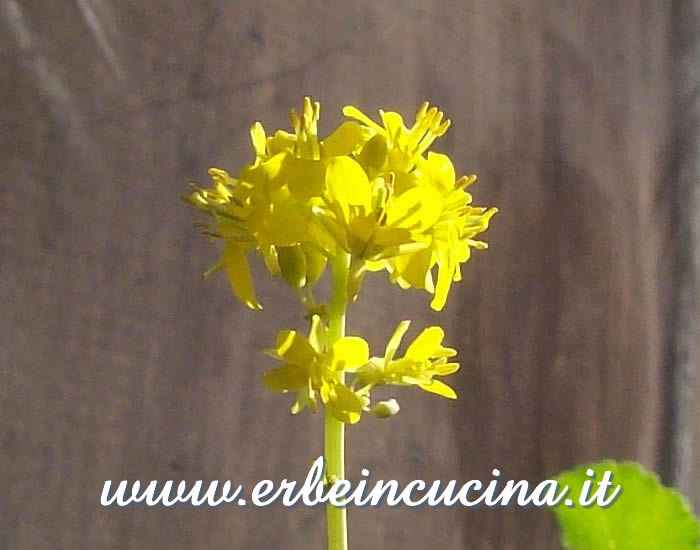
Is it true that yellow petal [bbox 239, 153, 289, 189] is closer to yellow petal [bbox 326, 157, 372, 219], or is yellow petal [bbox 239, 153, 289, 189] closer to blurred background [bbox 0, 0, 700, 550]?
yellow petal [bbox 326, 157, 372, 219]

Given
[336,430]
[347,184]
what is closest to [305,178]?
[347,184]

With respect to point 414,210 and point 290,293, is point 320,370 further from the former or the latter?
point 290,293

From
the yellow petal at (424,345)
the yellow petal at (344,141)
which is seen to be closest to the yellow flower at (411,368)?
the yellow petal at (424,345)

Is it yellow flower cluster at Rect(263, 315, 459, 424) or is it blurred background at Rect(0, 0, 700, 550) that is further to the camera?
blurred background at Rect(0, 0, 700, 550)

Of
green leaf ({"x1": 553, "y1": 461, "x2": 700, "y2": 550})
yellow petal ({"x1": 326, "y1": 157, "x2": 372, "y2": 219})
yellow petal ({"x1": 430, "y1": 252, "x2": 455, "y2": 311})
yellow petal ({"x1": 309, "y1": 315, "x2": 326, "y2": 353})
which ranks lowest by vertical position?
green leaf ({"x1": 553, "y1": 461, "x2": 700, "y2": 550})

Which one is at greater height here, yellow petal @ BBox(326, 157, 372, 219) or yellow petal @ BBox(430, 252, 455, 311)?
yellow petal @ BBox(326, 157, 372, 219)

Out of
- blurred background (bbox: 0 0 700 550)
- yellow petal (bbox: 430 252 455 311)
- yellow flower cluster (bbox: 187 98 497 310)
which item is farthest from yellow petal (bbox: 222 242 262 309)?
blurred background (bbox: 0 0 700 550)
